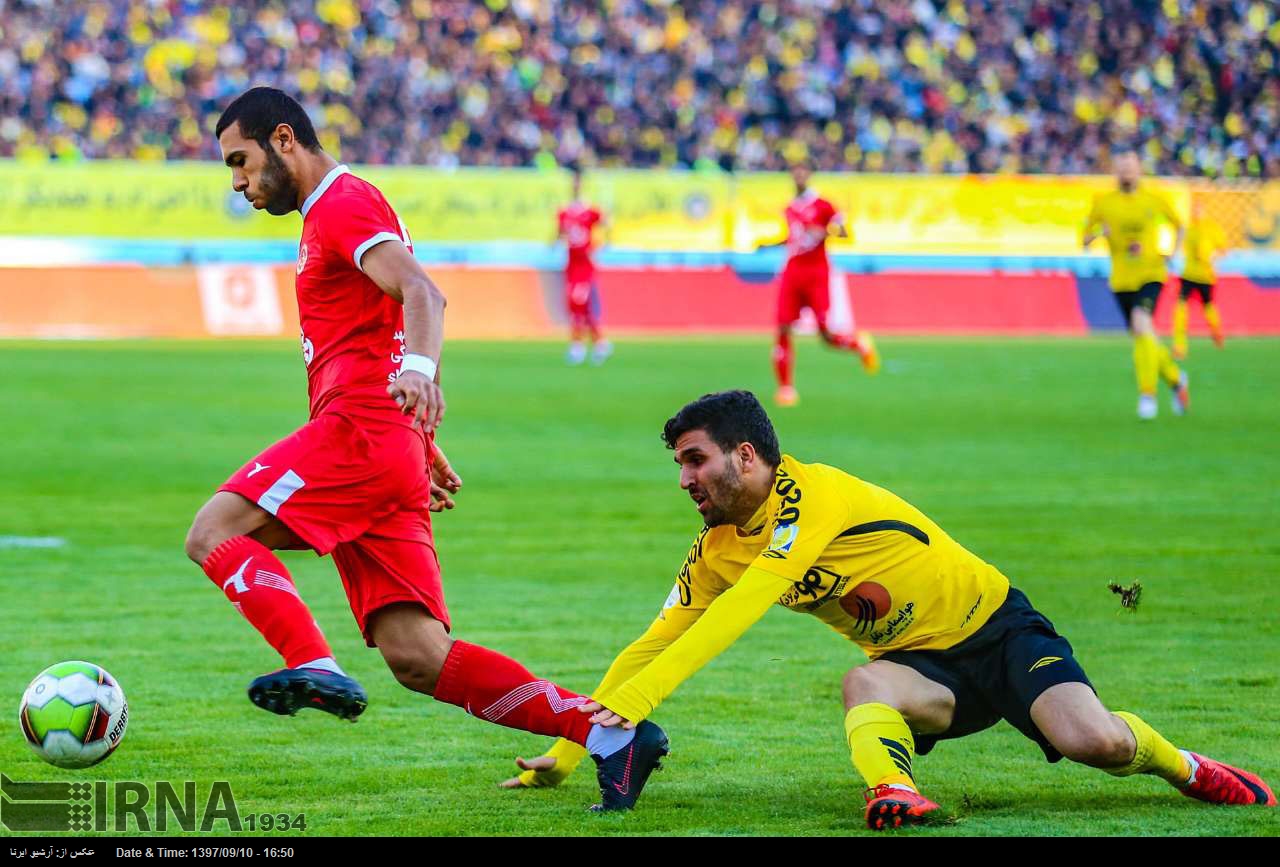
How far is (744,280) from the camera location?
106 feet

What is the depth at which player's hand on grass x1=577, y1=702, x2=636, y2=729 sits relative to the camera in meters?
4.78

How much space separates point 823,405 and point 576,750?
45.4 ft

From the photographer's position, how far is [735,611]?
4781mm

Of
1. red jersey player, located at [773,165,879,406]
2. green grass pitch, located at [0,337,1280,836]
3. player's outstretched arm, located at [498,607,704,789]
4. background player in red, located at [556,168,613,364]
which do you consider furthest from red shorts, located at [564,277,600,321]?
player's outstretched arm, located at [498,607,704,789]

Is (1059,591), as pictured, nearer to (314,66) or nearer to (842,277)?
(842,277)

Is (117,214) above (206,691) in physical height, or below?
above

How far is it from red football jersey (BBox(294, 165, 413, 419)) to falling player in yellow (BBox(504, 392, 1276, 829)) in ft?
2.65

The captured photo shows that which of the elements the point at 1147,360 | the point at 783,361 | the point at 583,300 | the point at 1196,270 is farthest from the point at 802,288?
the point at 1196,270

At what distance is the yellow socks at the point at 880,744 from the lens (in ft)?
15.7

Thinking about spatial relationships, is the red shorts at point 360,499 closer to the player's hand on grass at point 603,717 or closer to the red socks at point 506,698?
the red socks at point 506,698

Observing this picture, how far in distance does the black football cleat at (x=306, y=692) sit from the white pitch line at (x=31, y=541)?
601 cm

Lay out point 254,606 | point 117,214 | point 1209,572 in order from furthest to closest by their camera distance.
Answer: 1. point 117,214
2. point 1209,572
3. point 254,606

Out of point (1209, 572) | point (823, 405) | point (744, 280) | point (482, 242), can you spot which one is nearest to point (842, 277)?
point (744, 280)

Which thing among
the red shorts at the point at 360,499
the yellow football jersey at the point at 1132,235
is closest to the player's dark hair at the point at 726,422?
the red shorts at the point at 360,499
